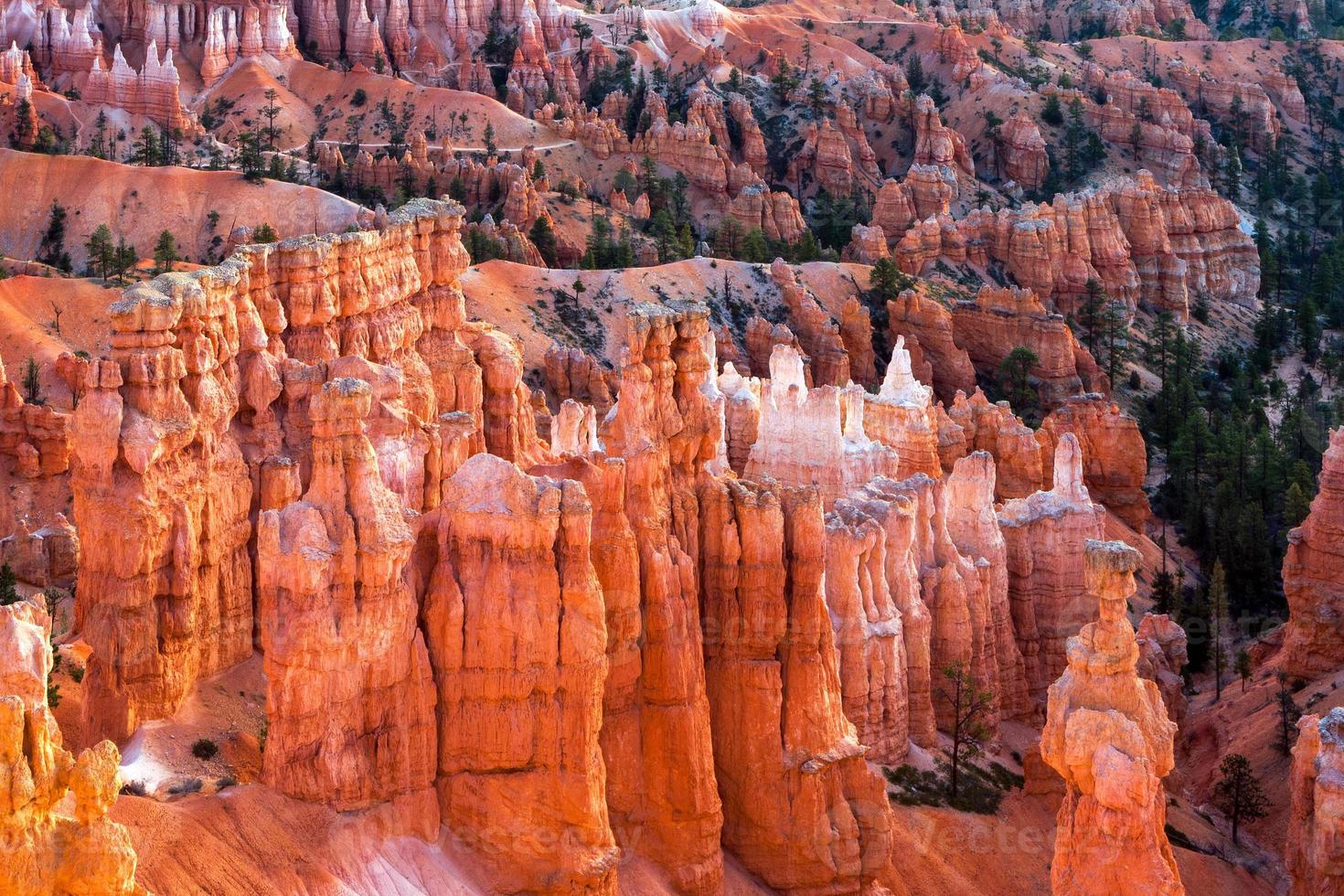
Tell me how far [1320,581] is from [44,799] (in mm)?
45055

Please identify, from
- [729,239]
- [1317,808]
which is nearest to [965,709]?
[1317,808]

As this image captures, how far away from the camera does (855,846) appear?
120ft

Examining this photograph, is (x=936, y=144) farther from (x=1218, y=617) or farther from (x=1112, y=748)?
(x=1112, y=748)

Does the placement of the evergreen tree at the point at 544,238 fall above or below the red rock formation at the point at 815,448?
below

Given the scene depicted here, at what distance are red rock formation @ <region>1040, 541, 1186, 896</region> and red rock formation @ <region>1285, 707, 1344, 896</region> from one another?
8021mm

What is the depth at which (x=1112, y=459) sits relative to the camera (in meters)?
84.4

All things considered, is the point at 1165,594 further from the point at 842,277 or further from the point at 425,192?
the point at 425,192

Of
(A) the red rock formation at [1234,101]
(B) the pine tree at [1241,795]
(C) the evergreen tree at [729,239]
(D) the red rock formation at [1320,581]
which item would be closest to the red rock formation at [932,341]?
(C) the evergreen tree at [729,239]

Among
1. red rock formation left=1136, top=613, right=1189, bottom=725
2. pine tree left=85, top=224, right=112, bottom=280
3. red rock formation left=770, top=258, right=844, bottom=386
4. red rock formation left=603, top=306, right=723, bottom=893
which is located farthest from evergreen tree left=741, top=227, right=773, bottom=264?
red rock formation left=603, top=306, right=723, bottom=893

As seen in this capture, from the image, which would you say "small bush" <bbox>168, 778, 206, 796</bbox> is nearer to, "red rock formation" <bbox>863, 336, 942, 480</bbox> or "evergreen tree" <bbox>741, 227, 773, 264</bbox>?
"red rock formation" <bbox>863, 336, 942, 480</bbox>

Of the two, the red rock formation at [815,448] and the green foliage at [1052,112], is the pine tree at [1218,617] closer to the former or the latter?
the red rock formation at [815,448]

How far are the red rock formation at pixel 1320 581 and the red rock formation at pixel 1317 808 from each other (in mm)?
16325

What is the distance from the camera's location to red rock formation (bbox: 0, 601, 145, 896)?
73.3ft

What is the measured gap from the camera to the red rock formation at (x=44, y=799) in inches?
879
